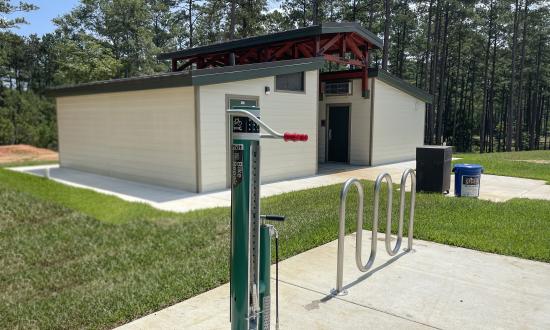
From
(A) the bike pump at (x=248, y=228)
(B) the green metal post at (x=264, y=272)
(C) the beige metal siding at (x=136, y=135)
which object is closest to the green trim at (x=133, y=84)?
(C) the beige metal siding at (x=136, y=135)

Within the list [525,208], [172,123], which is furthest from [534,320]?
[172,123]

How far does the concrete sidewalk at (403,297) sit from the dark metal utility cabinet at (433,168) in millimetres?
3855

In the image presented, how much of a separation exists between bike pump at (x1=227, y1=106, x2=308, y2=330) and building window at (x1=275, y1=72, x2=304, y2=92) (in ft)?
26.9

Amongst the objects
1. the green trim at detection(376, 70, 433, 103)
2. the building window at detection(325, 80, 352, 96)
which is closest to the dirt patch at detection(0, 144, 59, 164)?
the building window at detection(325, 80, 352, 96)

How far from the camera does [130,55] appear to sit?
26656 mm

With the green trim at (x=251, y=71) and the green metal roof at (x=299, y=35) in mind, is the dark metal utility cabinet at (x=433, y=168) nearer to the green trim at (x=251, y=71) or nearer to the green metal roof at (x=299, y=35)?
the green trim at (x=251, y=71)

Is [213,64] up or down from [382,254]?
up

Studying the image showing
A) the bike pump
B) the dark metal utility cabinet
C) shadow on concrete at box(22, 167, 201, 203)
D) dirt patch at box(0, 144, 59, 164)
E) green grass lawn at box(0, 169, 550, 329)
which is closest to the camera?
the bike pump

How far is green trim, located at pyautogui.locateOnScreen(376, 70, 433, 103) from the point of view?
13852mm

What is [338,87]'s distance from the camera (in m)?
14.3

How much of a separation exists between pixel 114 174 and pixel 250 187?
972 cm

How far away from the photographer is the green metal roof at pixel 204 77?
8508 millimetres

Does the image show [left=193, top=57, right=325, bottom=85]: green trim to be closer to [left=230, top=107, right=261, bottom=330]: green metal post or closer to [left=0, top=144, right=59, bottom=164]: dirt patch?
[left=230, top=107, right=261, bottom=330]: green metal post

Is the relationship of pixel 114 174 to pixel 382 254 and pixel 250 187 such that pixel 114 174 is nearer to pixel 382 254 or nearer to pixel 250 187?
pixel 382 254
